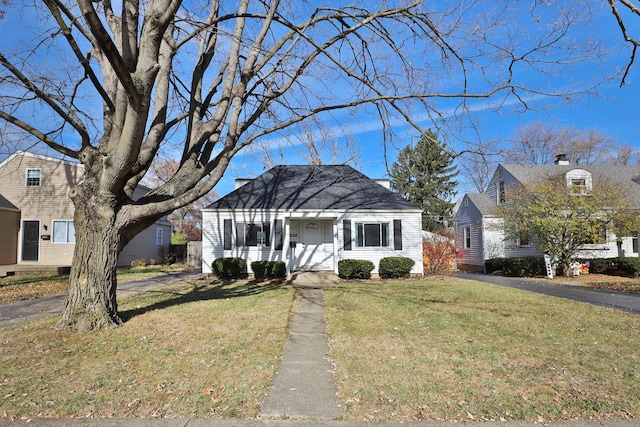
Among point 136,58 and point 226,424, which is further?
point 136,58

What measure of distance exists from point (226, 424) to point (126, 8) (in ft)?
17.8

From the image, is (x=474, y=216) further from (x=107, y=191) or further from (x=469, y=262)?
(x=107, y=191)

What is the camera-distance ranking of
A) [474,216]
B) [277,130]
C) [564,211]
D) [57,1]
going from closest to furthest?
[57,1] < [277,130] < [564,211] < [474,216]

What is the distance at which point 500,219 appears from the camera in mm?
20172

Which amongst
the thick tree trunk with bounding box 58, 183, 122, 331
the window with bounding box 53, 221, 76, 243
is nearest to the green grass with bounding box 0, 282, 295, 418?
the thick tree trunk with bounding box 58, 183, 122, 331

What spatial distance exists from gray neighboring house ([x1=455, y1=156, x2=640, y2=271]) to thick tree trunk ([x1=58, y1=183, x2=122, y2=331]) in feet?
59.0

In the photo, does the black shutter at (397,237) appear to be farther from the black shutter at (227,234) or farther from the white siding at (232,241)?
the black shutter at (227,234)

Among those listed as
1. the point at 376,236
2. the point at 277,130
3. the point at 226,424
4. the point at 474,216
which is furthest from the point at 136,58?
the point at 474,216

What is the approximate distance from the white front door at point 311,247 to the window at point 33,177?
14.7m

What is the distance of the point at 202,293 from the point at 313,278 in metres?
4.80

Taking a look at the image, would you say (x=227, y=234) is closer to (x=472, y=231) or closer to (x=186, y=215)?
(x=472, y=231)

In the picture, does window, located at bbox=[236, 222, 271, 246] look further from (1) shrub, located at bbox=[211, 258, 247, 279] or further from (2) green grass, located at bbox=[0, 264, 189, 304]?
(2) green grass, located at bbox=[0, 264, 189, 304]

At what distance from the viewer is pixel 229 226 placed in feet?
50.2

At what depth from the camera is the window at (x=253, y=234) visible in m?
15.3
